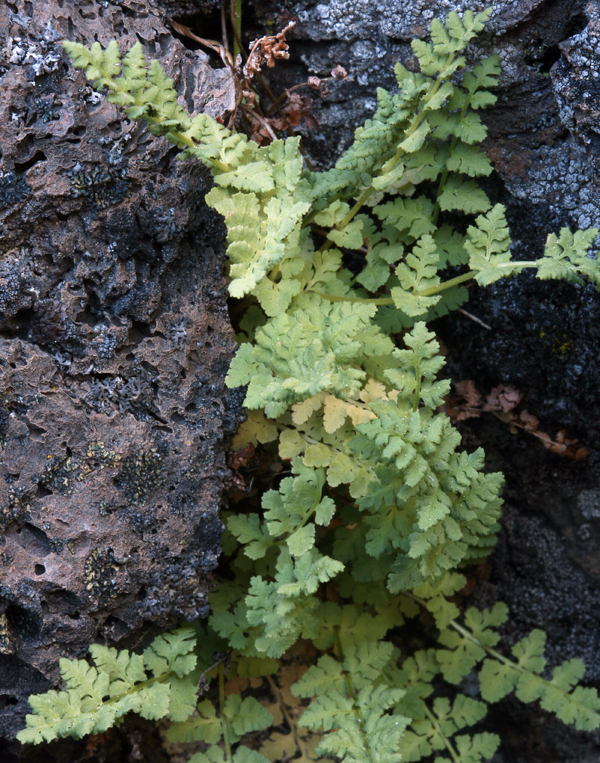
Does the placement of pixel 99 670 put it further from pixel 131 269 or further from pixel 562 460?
pixel 562 460

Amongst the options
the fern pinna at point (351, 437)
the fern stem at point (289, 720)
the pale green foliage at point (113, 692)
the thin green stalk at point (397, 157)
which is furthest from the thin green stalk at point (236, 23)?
the fern stem at point (289, 720)

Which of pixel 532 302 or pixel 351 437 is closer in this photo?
pixel 351 437

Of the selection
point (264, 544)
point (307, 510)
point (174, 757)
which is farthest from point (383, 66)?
point (174, 757)

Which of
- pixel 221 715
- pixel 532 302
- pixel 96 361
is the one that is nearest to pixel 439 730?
pixel 221 715

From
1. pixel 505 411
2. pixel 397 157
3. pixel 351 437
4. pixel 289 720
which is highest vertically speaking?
pixel 397 157

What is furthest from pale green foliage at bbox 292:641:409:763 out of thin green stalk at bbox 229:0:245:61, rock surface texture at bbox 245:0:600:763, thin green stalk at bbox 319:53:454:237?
thin green stalk at bbox 229:0:245:61

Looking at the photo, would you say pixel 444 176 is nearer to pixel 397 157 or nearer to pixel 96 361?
pixel 397 157

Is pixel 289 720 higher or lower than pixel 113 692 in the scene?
lower

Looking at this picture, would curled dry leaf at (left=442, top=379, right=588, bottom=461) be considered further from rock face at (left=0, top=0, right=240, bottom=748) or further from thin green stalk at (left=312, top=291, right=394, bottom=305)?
rock face at (left=0, top=0, right=240, bottom=748)
